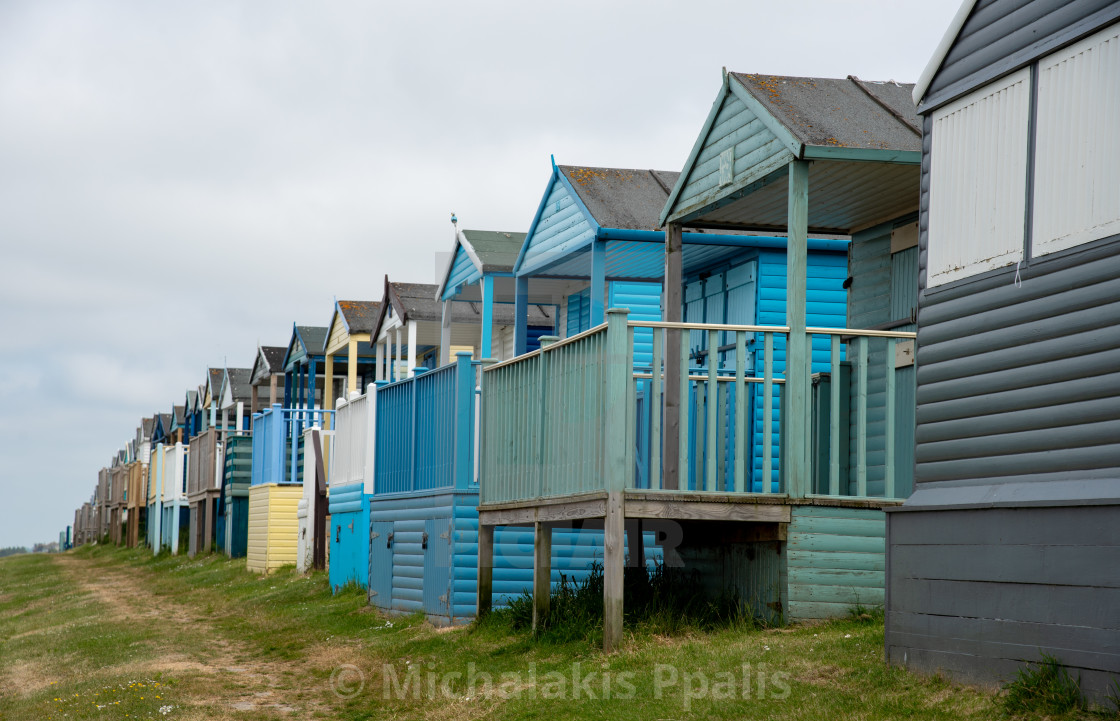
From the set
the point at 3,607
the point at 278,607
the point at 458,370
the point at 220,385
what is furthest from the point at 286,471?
the point at 220,385

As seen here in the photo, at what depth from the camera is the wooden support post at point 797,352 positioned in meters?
9.62

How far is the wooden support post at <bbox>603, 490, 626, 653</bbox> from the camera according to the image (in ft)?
30.2

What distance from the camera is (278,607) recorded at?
57.8ft

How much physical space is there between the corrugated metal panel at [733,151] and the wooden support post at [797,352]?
0.34 metres

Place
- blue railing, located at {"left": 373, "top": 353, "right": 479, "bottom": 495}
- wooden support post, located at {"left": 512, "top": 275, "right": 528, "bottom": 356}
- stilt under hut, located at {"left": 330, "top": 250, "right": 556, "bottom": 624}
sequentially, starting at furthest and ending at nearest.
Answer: wooden support post, located at {"left": 512, "top": 275, "right": 528, "bottom": 356}
blue railing, located at {"left": 373, "top": 353, "right": 479, "bottom": 495}
stilt under hut, located at {"left": 330, "top": 250, "right": 556, "bottom": 624}

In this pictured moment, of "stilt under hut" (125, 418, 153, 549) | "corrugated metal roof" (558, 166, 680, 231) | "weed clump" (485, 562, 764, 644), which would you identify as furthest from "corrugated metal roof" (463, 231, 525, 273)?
"stilt under hut" (125, 418, 153, 549)

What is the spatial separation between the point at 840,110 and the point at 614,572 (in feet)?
13.7

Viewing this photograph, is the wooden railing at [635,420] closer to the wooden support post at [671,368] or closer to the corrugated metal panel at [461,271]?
the wooden support post at [671,368]

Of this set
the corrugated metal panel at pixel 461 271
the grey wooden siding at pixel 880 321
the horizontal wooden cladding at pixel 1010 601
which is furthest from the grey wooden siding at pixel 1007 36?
the corrugated metal panel at pixel 461 271

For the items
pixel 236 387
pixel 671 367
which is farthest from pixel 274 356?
pixel 671 367

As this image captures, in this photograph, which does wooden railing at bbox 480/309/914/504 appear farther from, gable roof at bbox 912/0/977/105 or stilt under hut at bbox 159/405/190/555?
stilt under hut at bbox 159/405/190/555

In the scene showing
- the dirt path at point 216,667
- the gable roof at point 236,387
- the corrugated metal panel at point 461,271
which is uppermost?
the corrugated metal panel at point 461,271

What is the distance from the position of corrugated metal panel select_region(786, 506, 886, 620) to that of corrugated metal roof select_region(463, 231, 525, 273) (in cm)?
827

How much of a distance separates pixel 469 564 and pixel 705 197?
4.57 meters
